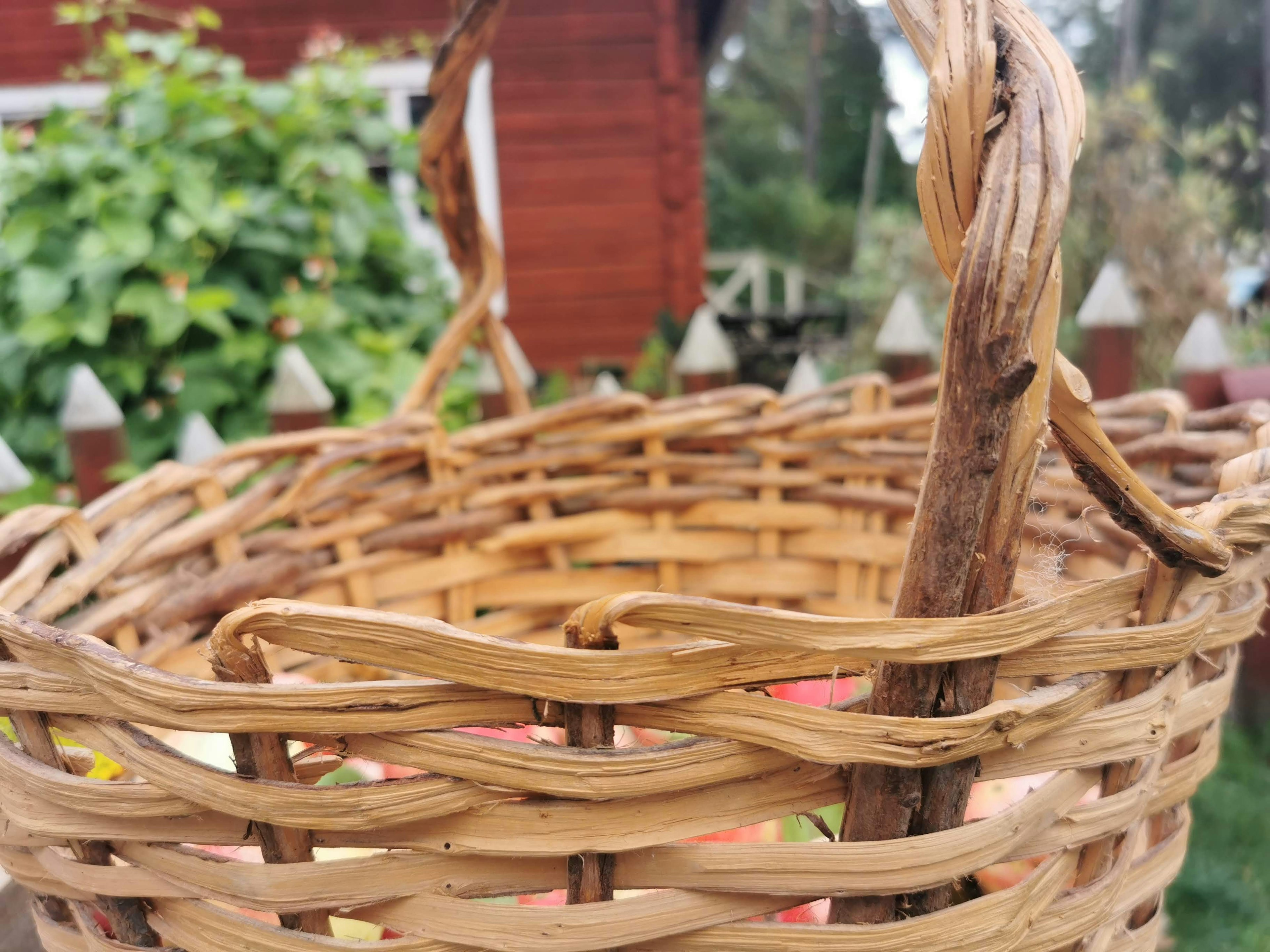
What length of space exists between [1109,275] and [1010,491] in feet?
4.22

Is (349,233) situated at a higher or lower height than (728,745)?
higher

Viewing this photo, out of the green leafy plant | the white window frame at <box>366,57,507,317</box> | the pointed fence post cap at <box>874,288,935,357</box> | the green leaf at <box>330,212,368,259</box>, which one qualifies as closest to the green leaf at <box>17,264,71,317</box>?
the green leafy plant

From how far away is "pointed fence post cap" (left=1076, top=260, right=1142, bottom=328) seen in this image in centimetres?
133

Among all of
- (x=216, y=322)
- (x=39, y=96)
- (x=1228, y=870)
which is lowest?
(x=1228, y=870)

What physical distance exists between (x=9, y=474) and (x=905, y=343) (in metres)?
1.08

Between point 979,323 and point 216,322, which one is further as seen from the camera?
point 216,322

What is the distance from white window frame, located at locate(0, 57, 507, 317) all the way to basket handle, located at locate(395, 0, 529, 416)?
2.04 metres

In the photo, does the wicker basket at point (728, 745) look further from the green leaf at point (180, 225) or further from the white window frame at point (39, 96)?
the white window frame at point (39, 96)

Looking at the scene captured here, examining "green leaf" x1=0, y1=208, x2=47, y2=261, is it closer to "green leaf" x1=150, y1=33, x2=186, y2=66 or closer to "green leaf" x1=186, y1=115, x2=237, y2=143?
"green leaf" x1=186, y1=115, x2=237, y2=143

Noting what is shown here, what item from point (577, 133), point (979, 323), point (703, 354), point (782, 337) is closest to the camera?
point (979, 323)

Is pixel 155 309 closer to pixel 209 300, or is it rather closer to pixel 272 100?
pixel 209 300

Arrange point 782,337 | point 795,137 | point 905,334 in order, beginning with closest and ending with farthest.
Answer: point 905,334 < point 782,337 < point 795,137

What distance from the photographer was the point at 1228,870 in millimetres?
735

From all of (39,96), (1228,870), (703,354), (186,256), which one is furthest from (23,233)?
(39,96)
